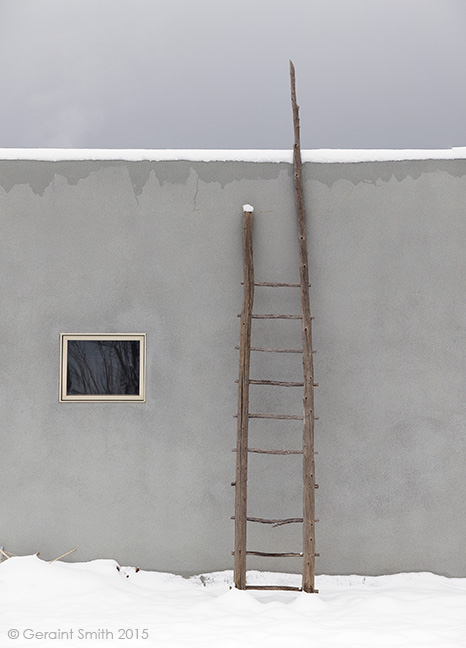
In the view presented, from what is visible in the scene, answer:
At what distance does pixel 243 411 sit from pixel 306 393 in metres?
0.41

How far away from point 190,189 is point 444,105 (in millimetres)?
13103

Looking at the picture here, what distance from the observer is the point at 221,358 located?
418 centimetres

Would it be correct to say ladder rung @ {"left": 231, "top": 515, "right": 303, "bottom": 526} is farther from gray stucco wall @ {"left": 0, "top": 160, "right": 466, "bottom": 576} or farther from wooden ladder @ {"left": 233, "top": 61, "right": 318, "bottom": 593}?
gray stucco wall @ {"left": 0, "top": 160, "right": 466, "bottom": 576}

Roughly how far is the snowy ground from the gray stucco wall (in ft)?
0.42

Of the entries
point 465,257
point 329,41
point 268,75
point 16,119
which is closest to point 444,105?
point 329,41

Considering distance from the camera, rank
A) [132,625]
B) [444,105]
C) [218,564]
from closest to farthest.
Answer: [132,625] → [218,564] → [444,105]

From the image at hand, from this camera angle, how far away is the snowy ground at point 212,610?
3008 mm

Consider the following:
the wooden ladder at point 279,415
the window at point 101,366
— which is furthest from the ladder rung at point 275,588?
the window at point 101,366

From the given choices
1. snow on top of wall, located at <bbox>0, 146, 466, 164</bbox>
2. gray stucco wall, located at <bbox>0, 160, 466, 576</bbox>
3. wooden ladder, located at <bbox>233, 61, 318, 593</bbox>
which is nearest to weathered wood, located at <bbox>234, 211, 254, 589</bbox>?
wooden ladder, located at <bbox>233, 61, 318, 593</bbox>

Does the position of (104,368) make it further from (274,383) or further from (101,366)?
(274,383)

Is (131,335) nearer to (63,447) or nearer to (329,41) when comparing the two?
(63,447)

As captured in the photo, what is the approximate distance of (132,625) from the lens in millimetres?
3207

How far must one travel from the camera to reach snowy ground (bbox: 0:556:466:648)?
3.01 meters

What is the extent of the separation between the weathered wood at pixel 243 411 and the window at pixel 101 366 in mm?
700
